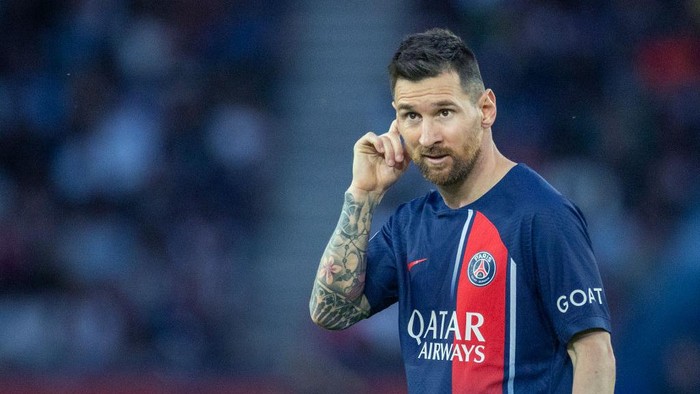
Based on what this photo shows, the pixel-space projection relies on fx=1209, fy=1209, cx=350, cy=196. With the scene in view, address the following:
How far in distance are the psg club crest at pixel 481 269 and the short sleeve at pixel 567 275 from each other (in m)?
0.16

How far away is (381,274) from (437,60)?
791 mm

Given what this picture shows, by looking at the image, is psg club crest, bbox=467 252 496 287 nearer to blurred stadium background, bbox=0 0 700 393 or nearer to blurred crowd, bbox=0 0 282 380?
blurred stadium background, bbox=0 0 700 393

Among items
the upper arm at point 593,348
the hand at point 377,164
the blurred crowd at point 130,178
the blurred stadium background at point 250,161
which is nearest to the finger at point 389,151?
the hand at point 377,164

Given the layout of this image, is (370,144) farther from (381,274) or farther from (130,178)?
(130,178)

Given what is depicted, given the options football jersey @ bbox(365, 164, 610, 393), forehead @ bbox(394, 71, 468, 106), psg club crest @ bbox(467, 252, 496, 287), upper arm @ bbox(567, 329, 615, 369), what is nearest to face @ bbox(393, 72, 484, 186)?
forehead @ bbox(394, 71, 468, 106)

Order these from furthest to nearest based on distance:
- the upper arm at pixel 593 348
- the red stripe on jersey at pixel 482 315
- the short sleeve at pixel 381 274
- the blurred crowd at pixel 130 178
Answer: the blurred crowd at pixel 130 178 → the short sleeve at pixel 381 274 → the red stripe on jersey at pixel 482 315 → the upper arm at pixel 593 348

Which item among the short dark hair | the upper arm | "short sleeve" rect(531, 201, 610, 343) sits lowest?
the upper arm

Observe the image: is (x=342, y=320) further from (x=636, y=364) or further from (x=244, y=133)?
(x=244, y=133)

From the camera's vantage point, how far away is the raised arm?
4137mm

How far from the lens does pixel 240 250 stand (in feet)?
36.7

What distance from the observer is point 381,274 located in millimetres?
4133

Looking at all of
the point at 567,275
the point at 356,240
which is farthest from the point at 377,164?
the point at 567,275

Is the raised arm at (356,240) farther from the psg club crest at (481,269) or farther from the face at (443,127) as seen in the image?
the psg club crest at (481,269)

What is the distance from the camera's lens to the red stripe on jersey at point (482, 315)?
3.67 metres
